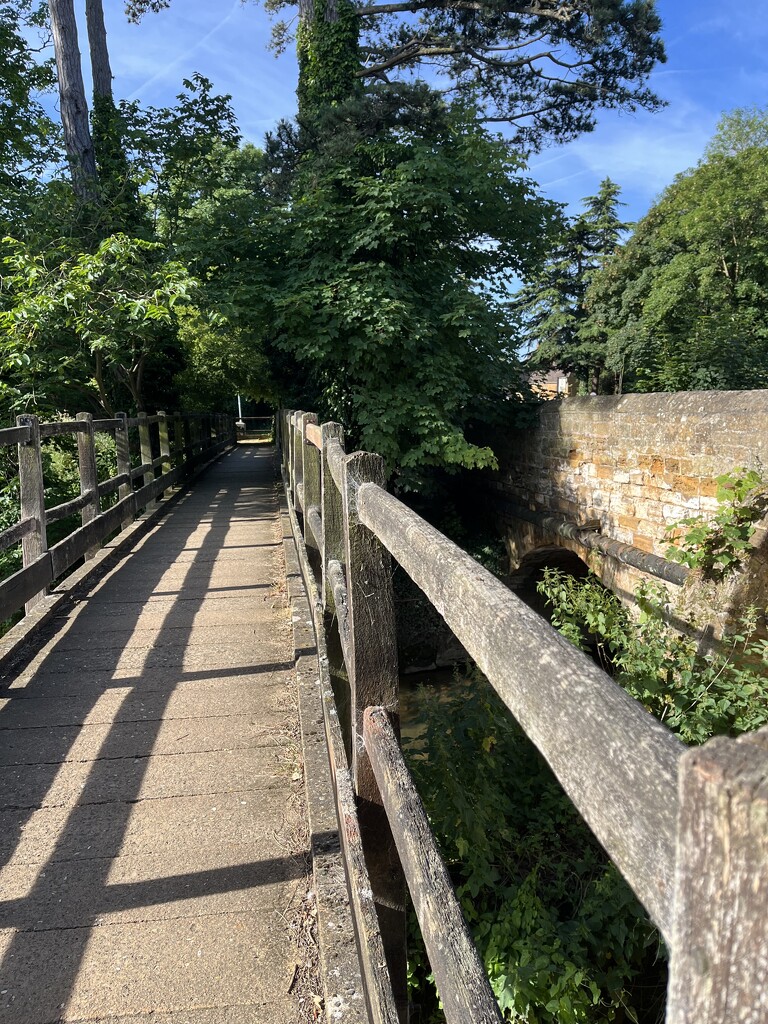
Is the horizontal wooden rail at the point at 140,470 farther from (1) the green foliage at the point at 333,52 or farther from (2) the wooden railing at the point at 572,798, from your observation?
(1) the green foliage at the point at 333,52

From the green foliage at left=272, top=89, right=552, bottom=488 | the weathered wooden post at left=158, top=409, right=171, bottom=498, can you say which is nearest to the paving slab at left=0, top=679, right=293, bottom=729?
the green foliage at left=272, top=89, right=552, bottom=488

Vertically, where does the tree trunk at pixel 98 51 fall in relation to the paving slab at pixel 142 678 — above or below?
above

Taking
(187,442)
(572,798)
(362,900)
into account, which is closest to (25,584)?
(362,900)

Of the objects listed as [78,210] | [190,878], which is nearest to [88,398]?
[78,210]

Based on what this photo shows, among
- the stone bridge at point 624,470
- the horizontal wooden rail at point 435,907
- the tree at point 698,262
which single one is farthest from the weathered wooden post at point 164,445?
the tree at point 698,262

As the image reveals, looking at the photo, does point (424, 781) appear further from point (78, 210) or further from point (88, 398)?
point (78, 210)

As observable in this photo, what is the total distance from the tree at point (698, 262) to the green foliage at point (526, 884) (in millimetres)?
15720

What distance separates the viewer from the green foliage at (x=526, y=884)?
108 inches

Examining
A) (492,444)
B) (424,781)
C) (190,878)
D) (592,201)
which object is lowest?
(424,781)

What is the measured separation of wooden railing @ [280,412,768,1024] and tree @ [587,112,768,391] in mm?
17806

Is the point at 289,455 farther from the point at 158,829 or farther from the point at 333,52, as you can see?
the point at 333,52

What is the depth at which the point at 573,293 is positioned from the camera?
3177 cm

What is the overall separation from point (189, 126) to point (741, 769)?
13.3 meters

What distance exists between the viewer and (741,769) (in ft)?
1.31
